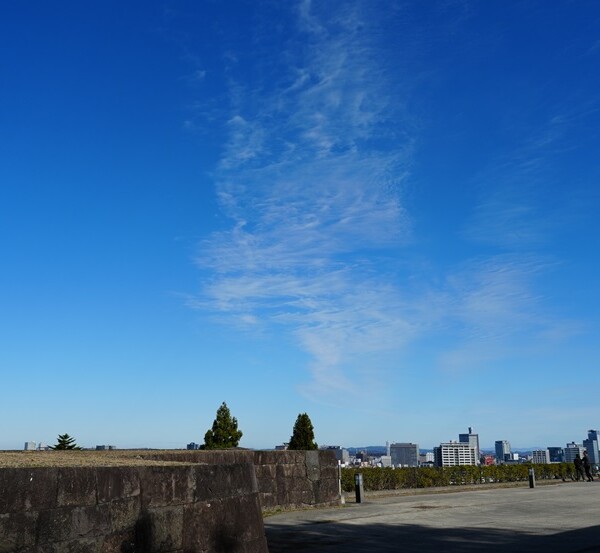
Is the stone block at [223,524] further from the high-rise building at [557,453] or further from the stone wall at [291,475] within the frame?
the high-rise building at [557,453]

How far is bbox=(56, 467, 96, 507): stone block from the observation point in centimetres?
663

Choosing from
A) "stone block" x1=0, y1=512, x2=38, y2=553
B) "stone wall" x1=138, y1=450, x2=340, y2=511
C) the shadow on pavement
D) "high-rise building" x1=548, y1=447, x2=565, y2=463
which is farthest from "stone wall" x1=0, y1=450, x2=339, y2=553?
"high-rise building" x1=548, y1=447, x2=565, y2=463

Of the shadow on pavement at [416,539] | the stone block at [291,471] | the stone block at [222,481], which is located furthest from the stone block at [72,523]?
the stone block at [291,471]

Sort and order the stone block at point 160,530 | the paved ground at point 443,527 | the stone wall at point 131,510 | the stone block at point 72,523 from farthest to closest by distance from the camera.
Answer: the paved ground at point 443,527, the stone block at point 160,530, the stone block at point 72,523, the stone wall at point 131,510

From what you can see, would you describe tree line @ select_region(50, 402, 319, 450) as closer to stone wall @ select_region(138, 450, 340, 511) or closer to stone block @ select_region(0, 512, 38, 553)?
stone wall @ select_region(138, 450, 340, 511)

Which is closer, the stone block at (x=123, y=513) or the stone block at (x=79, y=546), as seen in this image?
the stone block at (x=79, y=546)

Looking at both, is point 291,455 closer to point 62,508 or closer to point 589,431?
point 62,508

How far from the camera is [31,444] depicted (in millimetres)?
23953

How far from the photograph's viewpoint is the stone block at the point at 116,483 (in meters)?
7.04

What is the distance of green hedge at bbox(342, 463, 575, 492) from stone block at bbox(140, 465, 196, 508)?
17.1 m

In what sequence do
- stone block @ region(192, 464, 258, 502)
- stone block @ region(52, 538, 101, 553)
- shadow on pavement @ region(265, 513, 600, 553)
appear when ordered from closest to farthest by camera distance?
stone block @ region(52, 538, 101, 553)
stone block @ region(192, 464, 258, 502)
shadow on pavement @ region(265, 513, 600, 553)

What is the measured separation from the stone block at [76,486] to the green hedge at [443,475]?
60.1ft

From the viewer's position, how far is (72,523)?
21.9 ft

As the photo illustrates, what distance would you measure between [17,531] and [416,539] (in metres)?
7.77
